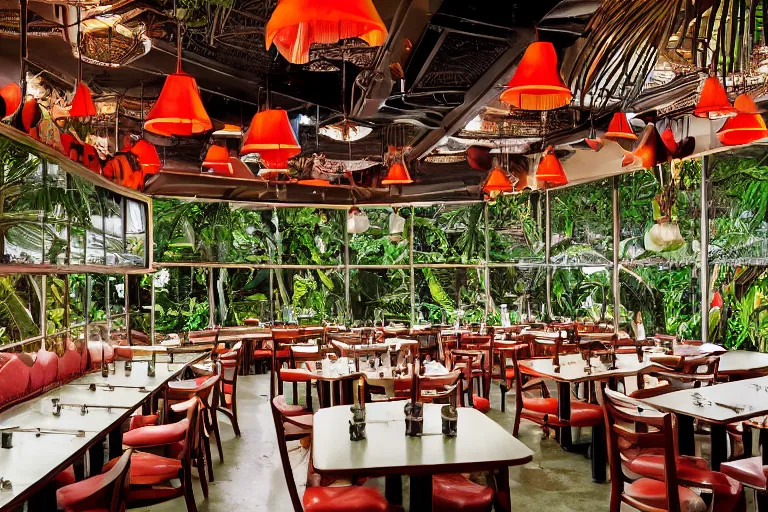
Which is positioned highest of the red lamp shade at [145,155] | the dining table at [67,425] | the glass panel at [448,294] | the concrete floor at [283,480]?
the red lamp shade at [145,155]

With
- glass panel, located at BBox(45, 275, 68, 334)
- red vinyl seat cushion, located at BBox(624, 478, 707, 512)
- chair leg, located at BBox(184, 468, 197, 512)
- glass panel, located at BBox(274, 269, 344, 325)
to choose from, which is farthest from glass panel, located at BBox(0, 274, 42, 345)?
glass panel, located at BBox(274, 269, 344, 325)

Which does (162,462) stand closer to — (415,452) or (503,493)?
(415,452)

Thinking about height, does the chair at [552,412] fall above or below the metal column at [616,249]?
below

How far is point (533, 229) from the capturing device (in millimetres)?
10984

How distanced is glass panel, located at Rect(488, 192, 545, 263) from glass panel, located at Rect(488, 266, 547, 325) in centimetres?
20

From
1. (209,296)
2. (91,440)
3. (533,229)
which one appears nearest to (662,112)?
(533,229)

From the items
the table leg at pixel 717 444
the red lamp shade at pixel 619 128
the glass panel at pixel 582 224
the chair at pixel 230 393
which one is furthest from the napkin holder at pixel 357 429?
the glass panel at pixel 582 224

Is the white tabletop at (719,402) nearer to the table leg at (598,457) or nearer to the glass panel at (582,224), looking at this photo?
the table leg at (598,457)

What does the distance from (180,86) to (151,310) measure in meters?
7.49

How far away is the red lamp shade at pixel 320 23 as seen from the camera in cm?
197

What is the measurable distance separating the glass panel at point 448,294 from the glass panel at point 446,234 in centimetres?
24

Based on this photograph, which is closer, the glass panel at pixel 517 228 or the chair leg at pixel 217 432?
the chair leg at pixel 217 432

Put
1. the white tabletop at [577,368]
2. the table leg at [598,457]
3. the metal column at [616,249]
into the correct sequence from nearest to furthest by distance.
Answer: the table leg at [598,457] < the white tabletop at [577,368] < the metal column at [616,249]

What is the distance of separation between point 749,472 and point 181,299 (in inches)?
351
